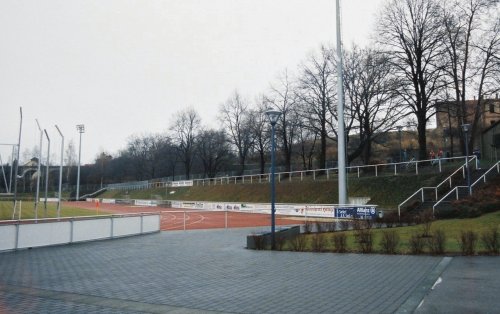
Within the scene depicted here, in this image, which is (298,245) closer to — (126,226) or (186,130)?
(126,226)

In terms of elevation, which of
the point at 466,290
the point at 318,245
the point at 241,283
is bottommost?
the point at 241,283

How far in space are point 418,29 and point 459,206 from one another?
20121 millimetres

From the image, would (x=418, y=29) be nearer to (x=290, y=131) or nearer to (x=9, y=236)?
(x=290, y=131)

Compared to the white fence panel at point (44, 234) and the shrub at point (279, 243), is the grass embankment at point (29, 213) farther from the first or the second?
the shrub at point (279, 243)

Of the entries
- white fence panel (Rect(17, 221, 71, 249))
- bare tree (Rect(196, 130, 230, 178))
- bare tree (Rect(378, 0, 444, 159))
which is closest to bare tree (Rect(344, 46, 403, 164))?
bare tree (Rect(378, 0, 444, 159))

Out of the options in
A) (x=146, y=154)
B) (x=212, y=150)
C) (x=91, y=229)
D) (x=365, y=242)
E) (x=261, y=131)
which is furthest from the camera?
(x=146, y=154)

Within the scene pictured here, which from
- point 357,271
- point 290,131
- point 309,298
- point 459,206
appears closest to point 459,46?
point 459,206

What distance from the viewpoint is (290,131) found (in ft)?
205

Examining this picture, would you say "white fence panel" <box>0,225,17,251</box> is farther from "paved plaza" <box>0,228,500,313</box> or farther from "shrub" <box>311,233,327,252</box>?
"shrub" <box>311,233,327,252</box>

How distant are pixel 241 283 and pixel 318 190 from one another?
34821 mm

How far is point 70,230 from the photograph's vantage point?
1853cm

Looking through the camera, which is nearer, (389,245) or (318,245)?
(389,245)

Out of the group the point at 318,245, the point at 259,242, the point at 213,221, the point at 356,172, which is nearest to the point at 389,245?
the point at 318,245

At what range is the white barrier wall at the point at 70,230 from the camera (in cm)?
1611
